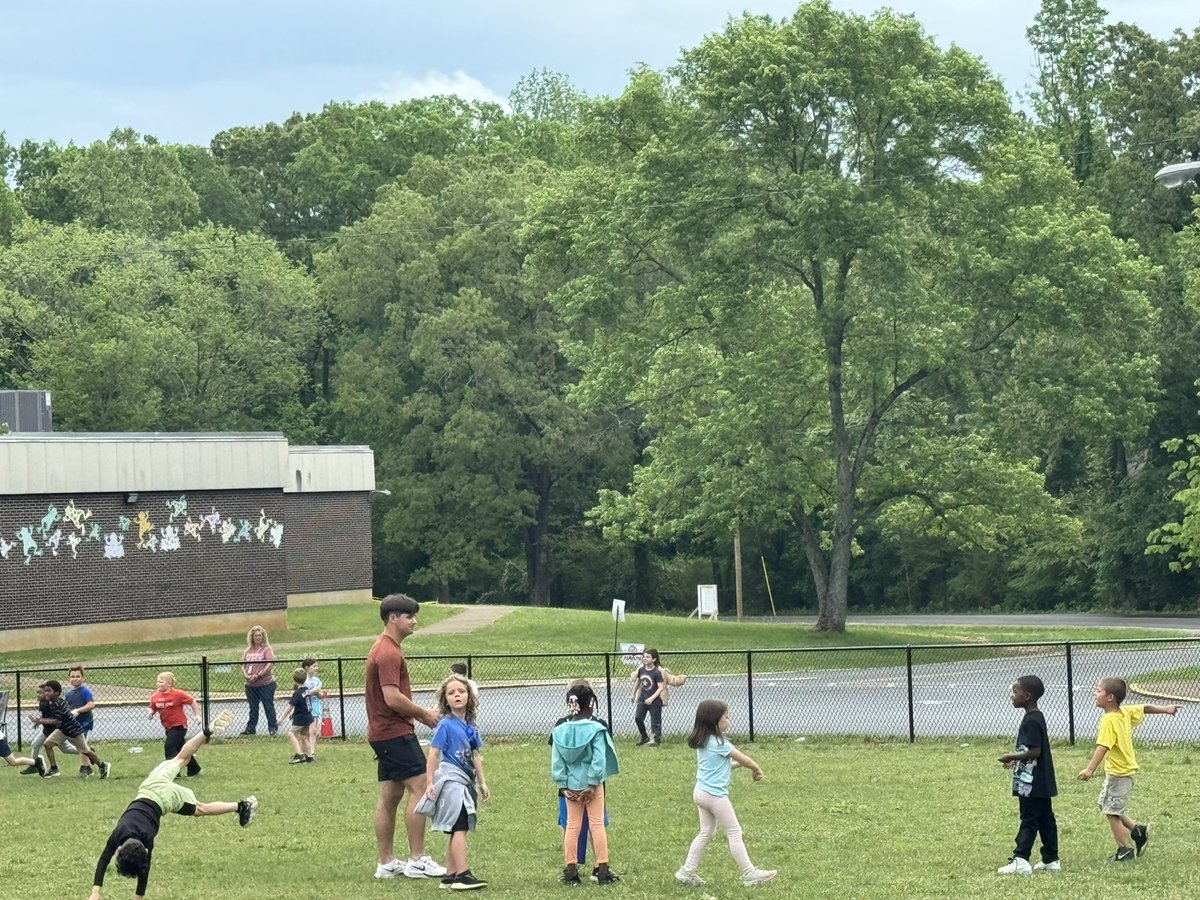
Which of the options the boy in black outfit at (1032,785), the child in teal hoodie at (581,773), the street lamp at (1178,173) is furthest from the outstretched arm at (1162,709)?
the street lamp at (1178,173)

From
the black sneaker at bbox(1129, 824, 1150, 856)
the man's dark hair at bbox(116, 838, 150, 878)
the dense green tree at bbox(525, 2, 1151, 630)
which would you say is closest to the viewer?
the man's dark hair at bbox(116, 838, 150, 878)

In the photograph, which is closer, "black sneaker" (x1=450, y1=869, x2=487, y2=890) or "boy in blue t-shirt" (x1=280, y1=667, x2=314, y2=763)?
"black sneaker" (x1=450, y1=869, x2=487, y2=890)

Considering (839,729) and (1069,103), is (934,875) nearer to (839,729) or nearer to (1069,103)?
(839,729)

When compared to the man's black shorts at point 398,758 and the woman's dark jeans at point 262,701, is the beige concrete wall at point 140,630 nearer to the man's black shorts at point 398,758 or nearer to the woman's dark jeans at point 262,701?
the woman's dark jeans at point 262,701

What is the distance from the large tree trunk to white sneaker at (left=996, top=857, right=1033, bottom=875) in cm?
5777

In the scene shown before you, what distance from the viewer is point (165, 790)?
1126 cm

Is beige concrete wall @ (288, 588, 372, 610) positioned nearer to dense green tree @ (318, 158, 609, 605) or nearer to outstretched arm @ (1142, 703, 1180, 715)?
dense green tree @ (318, 158, 609, 605)

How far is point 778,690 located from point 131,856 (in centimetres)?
2023

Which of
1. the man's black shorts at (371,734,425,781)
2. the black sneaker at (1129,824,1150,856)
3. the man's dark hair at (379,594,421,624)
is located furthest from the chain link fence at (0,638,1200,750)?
the man's dark hair at (379,594,421,624)

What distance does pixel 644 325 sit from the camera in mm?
44938

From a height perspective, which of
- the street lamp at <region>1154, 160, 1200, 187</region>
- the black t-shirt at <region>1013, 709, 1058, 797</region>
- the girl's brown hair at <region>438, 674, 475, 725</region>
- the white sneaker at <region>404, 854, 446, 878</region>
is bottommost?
the white sneaker at <region>404, 854, 446, 878</region>

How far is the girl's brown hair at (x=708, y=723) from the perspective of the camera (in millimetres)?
11969

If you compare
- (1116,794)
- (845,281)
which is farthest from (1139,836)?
(845,281)

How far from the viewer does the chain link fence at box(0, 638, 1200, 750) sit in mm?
24438
